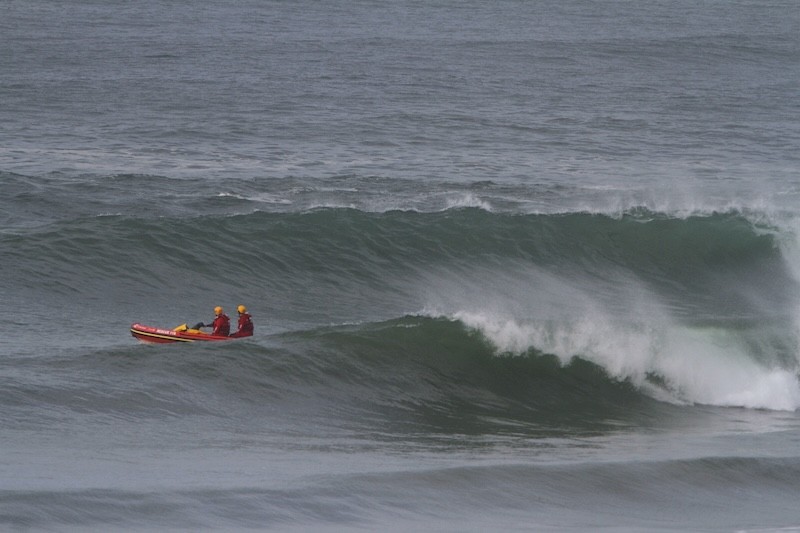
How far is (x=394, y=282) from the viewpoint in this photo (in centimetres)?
2631

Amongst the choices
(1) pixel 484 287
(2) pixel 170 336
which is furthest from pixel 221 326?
(1) pixel 484 287

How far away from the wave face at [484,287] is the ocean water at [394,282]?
81 mm

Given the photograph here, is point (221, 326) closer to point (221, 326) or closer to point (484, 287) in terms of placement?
point (221, 326)

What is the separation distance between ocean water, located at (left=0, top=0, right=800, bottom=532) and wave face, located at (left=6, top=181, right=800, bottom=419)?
0.08 metres

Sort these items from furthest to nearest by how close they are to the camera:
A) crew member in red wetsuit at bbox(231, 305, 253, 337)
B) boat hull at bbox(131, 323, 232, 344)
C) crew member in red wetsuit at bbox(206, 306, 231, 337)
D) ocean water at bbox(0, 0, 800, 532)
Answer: crew member in red wetsuit at bbox(231, 305, 253, 337)
crew member in red wetsuit at bbox(206, 306, 231, 337)
boat hull at bbox(131, 323, 232, 344)
ocean water at bbox(0, 0, 800, 532)

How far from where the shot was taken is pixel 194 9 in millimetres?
64938

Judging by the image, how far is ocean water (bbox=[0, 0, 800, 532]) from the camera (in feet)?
44.3

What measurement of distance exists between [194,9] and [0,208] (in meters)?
39.0

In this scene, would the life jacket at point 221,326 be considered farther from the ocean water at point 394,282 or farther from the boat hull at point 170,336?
the ocean water at point 394,282

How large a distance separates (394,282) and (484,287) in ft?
6.57

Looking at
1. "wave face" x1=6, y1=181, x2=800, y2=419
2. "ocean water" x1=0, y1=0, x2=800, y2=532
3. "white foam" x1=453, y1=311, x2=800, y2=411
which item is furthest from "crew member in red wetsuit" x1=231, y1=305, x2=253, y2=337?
"white foam" x1=453, y1=311, x2=800, y2=411

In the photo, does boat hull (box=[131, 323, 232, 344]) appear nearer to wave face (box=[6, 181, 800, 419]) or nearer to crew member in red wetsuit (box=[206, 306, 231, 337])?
crew member in red wetsuit (box=[206, 306, 231, 337])

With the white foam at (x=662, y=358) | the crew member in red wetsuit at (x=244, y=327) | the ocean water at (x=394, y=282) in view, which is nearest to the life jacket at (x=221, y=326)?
the crew member in red wetsuit at (x=244, y=327)

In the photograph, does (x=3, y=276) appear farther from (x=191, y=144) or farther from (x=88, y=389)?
(x=191, y=144)
